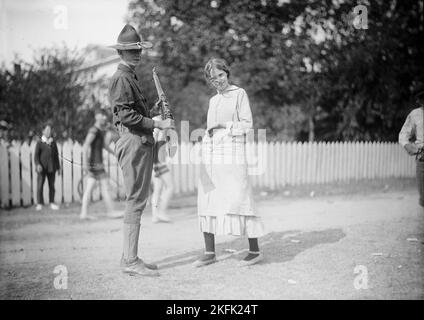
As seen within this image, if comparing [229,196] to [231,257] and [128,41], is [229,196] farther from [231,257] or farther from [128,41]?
[128,41]

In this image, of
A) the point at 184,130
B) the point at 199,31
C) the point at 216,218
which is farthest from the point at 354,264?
the point at 199,31

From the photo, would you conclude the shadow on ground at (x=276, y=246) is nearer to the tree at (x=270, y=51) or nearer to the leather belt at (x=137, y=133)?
the leather belt at (x=137, y=133)

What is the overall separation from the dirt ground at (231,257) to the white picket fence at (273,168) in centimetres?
105

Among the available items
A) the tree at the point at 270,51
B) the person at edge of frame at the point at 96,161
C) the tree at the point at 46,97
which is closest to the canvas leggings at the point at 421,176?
the tree at the point at 270,51

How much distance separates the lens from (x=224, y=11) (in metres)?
15.1

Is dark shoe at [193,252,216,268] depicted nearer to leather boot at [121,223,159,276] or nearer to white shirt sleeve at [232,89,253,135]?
leather boot at [121,223,159,276]

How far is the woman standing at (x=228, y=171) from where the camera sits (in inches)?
169

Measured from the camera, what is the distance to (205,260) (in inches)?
171

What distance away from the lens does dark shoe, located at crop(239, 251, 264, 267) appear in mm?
4267

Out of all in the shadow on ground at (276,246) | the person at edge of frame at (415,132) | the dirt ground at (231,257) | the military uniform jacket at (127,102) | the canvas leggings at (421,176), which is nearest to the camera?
the dirt ground at (231,257)

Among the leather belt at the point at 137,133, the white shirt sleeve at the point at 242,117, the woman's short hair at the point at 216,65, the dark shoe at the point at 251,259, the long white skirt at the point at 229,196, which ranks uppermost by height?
the woman's short hair at the point at 216,65

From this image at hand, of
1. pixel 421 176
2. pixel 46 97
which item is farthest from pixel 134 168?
pixel 46 97
